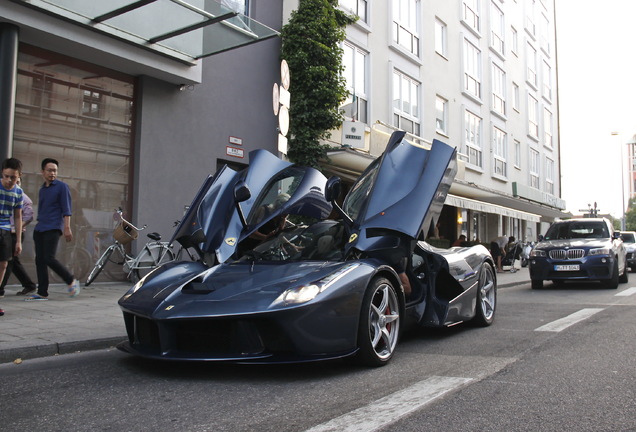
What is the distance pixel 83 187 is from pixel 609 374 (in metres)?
8.76

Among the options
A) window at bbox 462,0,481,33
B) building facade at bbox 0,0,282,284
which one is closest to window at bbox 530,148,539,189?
window at bbox 462,0,481,33

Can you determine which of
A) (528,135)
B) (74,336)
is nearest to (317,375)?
(74,336)

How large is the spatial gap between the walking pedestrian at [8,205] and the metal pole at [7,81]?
7.21 ft

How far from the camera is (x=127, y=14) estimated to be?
9.37m

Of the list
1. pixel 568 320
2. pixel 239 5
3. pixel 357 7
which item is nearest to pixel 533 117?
pixel 357 7

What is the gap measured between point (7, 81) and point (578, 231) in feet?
37.9

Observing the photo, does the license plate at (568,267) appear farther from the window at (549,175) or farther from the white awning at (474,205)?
the window at (549,175)

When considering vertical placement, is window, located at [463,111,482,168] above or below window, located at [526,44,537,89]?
below

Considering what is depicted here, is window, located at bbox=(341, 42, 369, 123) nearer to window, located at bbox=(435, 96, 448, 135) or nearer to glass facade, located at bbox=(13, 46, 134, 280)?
window, located at bbox=(435, 96, 448, 135)

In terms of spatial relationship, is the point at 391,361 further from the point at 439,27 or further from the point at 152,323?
the point at 439,27

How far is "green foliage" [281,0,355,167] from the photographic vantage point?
45.0 feet

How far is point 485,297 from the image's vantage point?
6453 mm

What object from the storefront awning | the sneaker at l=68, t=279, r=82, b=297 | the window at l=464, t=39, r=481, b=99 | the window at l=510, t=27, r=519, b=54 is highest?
the window at l=510, t=27, r=519, b=54

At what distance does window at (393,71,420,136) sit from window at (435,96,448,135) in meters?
1.69
